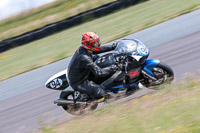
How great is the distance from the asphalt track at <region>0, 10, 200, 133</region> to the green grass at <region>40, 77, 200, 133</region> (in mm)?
1023

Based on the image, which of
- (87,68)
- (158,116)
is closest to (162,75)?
(87,68)

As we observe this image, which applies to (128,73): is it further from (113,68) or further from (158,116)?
(158,116)

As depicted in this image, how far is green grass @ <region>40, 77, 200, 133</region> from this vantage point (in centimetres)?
394

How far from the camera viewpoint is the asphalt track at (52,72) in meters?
7.34

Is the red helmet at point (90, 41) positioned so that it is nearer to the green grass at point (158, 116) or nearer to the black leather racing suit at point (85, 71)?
the black leather racing suit at point (85, 71)

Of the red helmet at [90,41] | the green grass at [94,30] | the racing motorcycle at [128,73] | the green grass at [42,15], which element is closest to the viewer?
the red helmet at [90,41]

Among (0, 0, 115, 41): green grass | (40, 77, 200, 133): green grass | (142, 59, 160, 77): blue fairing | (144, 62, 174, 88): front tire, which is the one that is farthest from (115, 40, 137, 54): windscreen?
(0, 0, 115, 41): green grass

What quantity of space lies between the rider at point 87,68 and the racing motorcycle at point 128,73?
0.15 metres

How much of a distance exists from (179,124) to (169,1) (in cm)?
1351

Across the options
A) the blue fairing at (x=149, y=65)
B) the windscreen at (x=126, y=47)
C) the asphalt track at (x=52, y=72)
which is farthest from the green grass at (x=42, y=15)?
the blue fairing at (x=149, y=65)

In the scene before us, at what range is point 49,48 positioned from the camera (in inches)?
605

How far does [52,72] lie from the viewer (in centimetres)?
1066

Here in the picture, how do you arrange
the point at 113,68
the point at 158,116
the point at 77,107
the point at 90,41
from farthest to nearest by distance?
the point at 77,107, the point at 113,68, the point at 90,41, the point at 158,116

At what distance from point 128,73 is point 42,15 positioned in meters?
18.2
